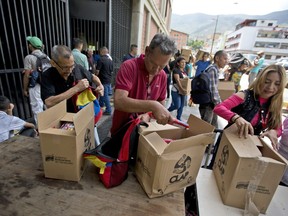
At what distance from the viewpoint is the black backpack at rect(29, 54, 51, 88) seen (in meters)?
2.67

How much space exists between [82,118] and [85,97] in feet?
1.90

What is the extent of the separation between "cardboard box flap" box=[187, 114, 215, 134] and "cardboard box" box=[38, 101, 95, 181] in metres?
0.69

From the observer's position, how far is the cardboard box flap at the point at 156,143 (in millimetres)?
924

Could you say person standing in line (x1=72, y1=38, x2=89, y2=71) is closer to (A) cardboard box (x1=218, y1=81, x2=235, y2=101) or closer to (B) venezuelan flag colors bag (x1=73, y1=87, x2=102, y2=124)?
(B) venezuelan flag colors bag (x1=73, y1=87, x2=102, y2=124)

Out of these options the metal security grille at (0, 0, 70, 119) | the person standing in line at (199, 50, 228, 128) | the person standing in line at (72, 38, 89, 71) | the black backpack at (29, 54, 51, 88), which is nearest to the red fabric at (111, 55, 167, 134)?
the person standing in line at (199, 50, 228, 128)

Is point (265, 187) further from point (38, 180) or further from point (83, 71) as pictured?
point (83, 71)

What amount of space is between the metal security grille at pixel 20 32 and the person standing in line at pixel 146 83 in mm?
2413

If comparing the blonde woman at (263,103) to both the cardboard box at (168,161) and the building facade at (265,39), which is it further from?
the building facade at (265,39)

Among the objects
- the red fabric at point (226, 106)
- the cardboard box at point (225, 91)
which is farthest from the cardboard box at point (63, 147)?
the cardboard box at point (225, 91)

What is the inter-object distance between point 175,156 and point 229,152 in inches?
17.0

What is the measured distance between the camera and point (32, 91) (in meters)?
2.92

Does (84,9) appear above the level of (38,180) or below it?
above

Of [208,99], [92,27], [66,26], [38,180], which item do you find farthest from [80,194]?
[92,27]

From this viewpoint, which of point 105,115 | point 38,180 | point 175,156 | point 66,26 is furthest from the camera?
point 105,115
